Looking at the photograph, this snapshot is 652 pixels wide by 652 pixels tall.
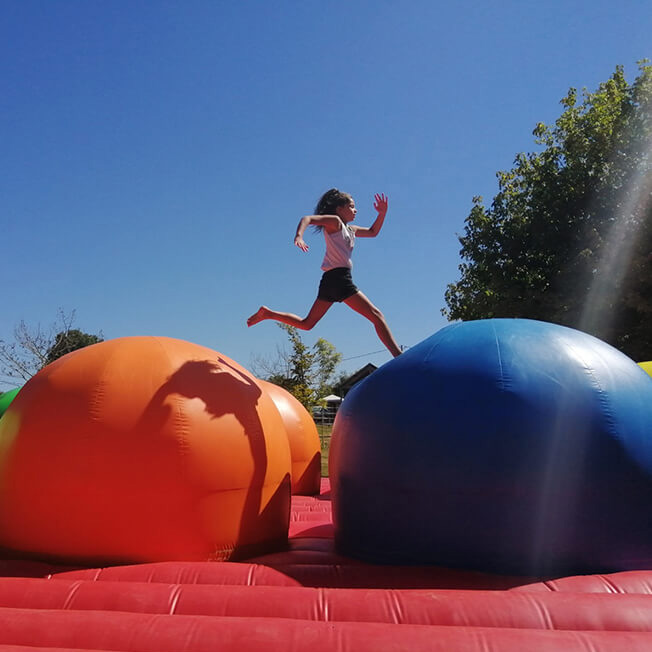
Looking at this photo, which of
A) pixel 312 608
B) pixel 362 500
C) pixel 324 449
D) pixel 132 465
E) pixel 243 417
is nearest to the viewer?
pixel 312 608

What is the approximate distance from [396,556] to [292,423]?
444 centimetres

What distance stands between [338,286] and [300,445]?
3326 millimetres

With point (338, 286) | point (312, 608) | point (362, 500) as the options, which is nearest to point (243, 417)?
point (362, 500)

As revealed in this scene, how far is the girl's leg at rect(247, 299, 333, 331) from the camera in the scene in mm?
4953

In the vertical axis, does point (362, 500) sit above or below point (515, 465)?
below

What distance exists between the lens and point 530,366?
327 centimetres

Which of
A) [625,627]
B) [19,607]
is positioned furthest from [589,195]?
[19,607]

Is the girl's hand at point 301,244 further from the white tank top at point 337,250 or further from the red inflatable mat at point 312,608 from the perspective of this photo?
the red inflatable mat at point 312,608

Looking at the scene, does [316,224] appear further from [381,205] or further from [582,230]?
[582,230]

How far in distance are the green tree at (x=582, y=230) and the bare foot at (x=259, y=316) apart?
501 inches

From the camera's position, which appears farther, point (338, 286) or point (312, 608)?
point (338, 286)

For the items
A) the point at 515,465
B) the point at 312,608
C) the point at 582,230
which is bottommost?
the point at 312,608

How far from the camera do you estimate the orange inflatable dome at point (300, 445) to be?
760cm

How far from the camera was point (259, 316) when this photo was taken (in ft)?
16.3
